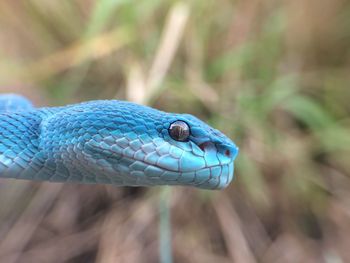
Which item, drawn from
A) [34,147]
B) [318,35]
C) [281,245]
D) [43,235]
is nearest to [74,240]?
[43,235]

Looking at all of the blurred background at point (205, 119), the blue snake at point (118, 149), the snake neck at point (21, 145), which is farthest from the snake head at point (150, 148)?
the blurred background at point (205, 119)

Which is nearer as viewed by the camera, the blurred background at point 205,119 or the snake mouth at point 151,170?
the snake mouth at point 151,170

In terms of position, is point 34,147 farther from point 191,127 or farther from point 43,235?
point 43,235

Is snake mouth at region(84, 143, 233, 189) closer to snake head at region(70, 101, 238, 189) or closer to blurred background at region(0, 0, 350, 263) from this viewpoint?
snake head at region(70, 101, 238, 189)

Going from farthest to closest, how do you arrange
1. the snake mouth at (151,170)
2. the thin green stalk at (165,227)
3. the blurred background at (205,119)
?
the blurred background at (205,119), the thin green stalk at (165,227), the snake mouth at (151,170)

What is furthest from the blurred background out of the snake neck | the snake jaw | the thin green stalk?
the snake jaw

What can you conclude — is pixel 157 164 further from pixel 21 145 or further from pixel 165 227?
pixel 165 227

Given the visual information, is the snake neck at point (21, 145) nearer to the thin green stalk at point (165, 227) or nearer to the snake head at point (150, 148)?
the snake head at point (150, 148)
